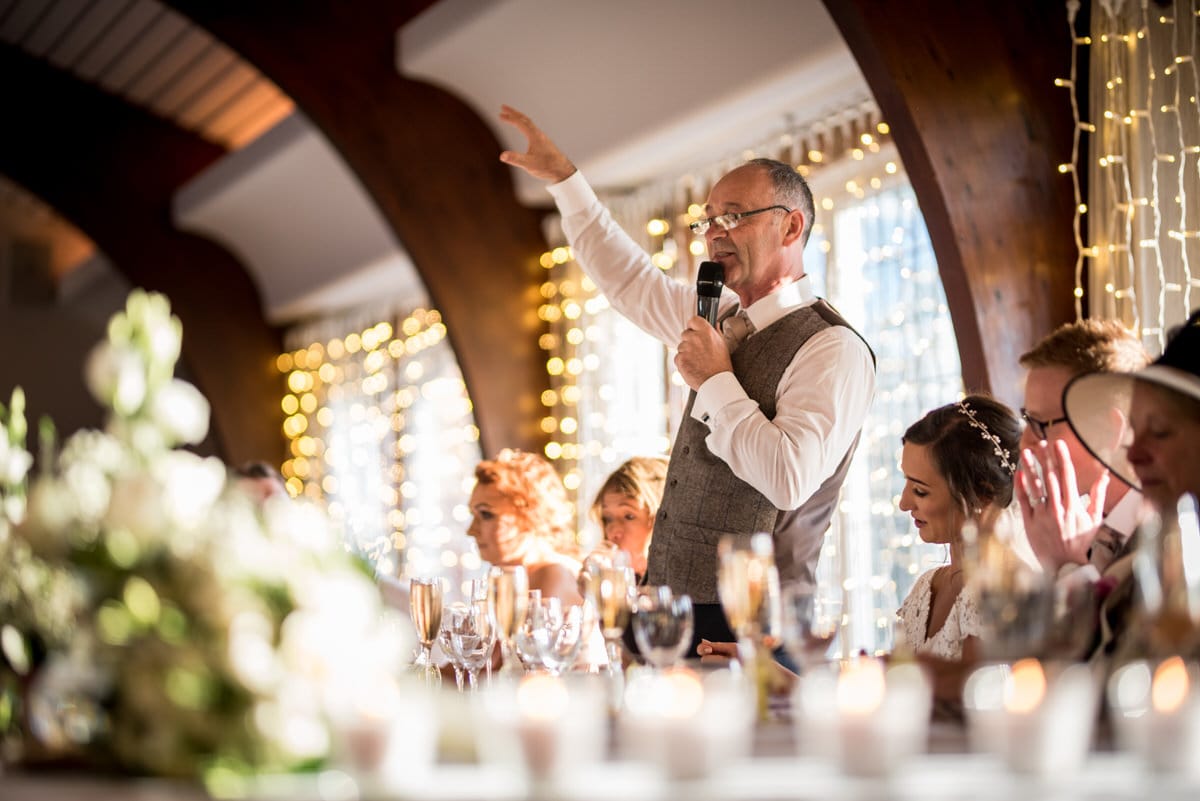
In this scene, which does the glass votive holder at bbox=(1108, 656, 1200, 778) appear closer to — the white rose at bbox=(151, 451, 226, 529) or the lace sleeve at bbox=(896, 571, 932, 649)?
the white rose at bbox=(151, 451, 226, 529)

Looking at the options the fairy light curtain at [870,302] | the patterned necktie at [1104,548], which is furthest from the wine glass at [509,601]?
the fairy light curtain at [870,302]

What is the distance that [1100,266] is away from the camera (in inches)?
159

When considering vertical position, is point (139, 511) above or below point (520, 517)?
below

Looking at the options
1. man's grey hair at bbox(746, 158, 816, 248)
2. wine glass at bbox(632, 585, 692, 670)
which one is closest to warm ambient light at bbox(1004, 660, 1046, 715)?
wine glass at bbox(632, 585, 692, 670)

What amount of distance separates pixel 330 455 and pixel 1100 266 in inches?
256

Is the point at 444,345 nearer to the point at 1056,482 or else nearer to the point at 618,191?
the point at 618,191

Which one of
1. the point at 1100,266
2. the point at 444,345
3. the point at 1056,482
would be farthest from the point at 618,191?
the point at 1056,482

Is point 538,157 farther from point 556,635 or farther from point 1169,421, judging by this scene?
point 1169,421

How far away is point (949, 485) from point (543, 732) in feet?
5.75

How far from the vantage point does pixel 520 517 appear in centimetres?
426

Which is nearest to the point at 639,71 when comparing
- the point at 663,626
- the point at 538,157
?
the point at 538,157

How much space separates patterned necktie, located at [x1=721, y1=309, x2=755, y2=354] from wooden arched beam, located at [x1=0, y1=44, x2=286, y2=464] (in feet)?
22.6

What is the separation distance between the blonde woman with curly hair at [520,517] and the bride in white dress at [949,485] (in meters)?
1.47

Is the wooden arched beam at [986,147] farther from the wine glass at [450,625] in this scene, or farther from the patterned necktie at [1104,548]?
the wine glass at [450,625]
